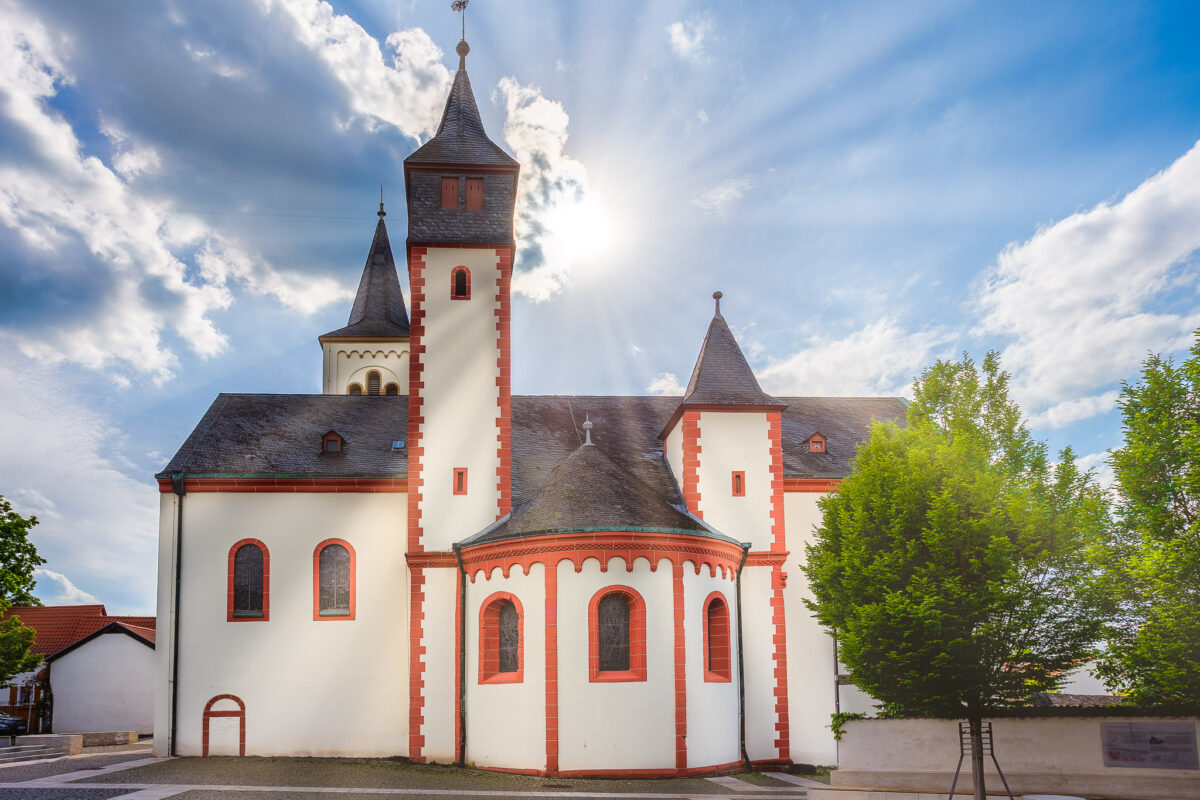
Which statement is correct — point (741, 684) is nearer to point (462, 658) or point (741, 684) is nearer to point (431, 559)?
point (462, 658)

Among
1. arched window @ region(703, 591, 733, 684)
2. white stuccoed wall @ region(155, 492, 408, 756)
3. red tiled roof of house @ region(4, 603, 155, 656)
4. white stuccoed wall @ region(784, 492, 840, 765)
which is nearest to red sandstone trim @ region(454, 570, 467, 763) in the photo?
white stuccoed wall @ region(155, 492, 408, 756)

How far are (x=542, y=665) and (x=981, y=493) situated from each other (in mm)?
10274

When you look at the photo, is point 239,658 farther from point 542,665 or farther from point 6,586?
point 6,586

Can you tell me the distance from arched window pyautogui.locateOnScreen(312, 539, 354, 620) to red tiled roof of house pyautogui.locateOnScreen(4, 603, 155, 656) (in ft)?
81.2

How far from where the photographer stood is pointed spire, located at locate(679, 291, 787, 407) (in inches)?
1077

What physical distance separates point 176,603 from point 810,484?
17.7 meters

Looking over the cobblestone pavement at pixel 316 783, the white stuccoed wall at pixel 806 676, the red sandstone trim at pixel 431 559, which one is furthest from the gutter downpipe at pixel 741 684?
the red sandstone trim at pixel 431 559

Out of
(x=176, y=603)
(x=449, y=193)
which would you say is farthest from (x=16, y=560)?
(x=449, y=193)

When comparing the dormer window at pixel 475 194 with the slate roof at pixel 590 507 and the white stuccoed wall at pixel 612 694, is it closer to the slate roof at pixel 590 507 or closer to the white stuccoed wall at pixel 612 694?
the slate roof at pixel 590 507

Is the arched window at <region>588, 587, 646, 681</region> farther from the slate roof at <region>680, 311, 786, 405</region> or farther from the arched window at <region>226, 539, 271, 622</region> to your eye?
the arched window at <region>226, 539, 271, 622</region>

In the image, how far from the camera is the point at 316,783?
20.9 meters

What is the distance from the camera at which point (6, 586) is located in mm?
31344

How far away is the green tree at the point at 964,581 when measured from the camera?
19.1 metres

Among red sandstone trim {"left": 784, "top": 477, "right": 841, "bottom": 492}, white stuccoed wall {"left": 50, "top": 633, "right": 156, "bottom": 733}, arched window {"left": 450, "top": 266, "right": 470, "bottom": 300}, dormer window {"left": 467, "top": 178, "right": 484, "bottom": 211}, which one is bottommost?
white stuccoed wall {"left": 50, "top": 633, "right": 156, "bottom": 733}
